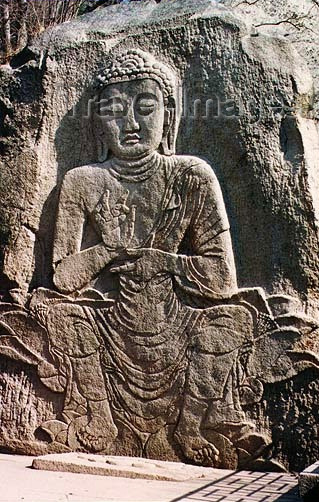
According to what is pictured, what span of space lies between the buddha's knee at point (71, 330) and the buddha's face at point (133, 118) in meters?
1.08

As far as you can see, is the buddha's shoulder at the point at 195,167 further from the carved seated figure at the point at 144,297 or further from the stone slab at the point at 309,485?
the stone slab at the point at 309,485

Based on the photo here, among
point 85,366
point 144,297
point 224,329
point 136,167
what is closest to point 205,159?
point 136,167

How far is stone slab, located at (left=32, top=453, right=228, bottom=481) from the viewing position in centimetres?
450

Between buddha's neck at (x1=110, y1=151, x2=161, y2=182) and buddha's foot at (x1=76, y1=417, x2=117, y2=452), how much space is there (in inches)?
62.1

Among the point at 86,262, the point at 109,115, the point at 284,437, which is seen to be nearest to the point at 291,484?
the point at 284,437

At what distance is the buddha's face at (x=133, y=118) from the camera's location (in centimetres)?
512

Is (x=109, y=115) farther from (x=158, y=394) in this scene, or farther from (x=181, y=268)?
(x=158, y=394)

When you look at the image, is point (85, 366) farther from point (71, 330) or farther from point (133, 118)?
point (133, 118)

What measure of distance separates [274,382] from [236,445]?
0.45m

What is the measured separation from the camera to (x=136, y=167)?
5133mm

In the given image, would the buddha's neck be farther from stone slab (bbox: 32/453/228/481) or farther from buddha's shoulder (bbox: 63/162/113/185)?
stone slab (bbox: 32/453/228/481)

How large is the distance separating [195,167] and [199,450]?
5.77ft

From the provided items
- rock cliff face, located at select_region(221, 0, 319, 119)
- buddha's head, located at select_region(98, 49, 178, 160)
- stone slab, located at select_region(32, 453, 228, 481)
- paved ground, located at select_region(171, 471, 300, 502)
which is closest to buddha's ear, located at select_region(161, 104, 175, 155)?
buddha's head, located at select_region(98, 49, 178, 160)

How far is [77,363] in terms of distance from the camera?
201 inches
